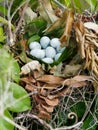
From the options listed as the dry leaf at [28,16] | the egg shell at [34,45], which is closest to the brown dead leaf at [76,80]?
the egg shell at [34,45]

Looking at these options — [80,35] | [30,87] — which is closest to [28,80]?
[30,87]

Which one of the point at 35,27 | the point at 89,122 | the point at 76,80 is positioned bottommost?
the point at 89,122

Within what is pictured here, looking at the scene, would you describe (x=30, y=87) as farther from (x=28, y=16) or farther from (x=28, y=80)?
(x=28, y=16)

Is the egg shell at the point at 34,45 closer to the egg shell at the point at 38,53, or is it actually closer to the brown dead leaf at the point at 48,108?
the egg shell at the point at 38,53

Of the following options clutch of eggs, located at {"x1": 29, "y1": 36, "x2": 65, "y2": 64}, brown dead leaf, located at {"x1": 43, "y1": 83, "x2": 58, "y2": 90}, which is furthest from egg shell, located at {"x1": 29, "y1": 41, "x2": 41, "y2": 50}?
brown dead leaf, located at {"x1": 43, "y1": 83, "x2": 58, "y2": 90}

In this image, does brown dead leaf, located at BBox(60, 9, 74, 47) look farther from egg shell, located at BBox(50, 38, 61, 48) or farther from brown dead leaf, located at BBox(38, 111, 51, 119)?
brown dead leaf, located at BBox(38, 111, 51, 119)

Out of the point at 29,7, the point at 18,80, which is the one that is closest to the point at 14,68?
the point at 18,80

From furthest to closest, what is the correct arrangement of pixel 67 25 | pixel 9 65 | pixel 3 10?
1. pixel 3 10
2. pixel 67 25
3. pixel 9 65

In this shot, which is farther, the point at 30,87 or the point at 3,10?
the point at 3,10
